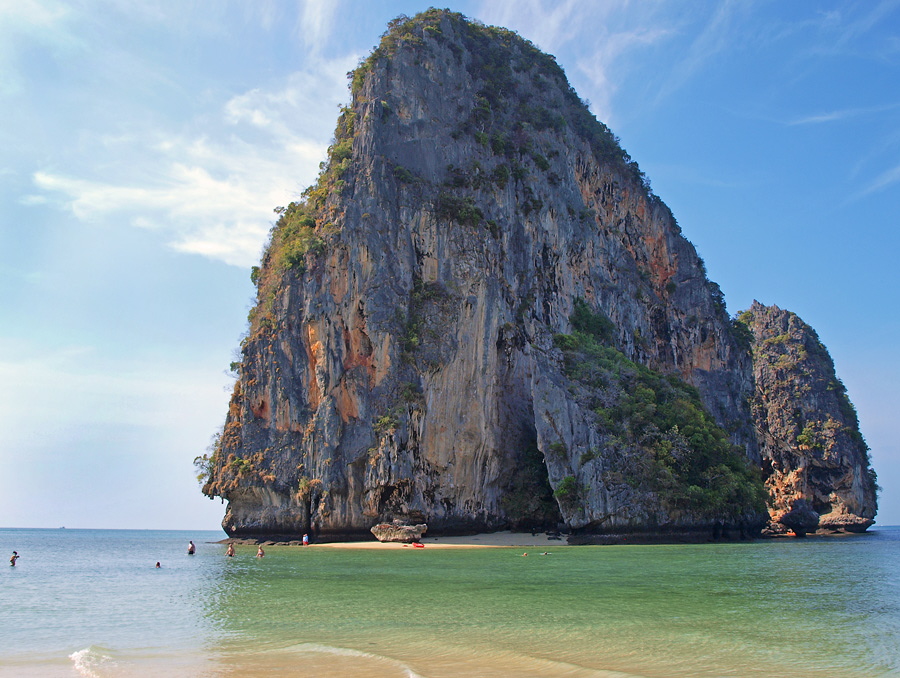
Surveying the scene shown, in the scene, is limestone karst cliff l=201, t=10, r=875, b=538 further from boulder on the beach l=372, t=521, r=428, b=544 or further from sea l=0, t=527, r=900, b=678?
sea l=0, t=527, r=900, b=678

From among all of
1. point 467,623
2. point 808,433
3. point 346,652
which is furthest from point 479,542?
point 808,433

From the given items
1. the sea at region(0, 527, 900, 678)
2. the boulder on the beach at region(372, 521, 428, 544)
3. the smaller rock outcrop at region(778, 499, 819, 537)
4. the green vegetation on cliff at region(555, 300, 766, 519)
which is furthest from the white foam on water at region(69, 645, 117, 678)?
the smaller rock outcrop at region(778, 499, 819, 537)

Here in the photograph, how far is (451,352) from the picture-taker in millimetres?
40750

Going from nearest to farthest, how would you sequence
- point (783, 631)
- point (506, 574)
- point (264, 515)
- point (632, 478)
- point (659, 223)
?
1. point (783, 631)
2. point (506, 574)
3. point (632, 478)
4. point (264, 515)
5. point (659, 223)

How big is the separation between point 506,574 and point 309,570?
6511 millimetres

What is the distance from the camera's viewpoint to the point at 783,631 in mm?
10898

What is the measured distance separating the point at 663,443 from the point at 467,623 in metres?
27.6

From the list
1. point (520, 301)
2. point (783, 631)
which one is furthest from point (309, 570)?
point (520, 301)

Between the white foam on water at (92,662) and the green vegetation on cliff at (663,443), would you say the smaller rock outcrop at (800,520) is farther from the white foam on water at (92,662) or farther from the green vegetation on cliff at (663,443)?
the white foam on water at (92,662)

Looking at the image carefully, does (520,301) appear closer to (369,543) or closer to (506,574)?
(369,543)

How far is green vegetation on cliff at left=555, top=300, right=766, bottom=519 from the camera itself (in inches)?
1395

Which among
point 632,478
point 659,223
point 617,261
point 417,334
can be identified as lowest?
point 632,478

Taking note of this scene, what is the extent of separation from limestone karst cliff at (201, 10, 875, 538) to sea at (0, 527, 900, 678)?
15.0m

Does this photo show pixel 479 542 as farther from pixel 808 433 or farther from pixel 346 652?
pixel 808 433
